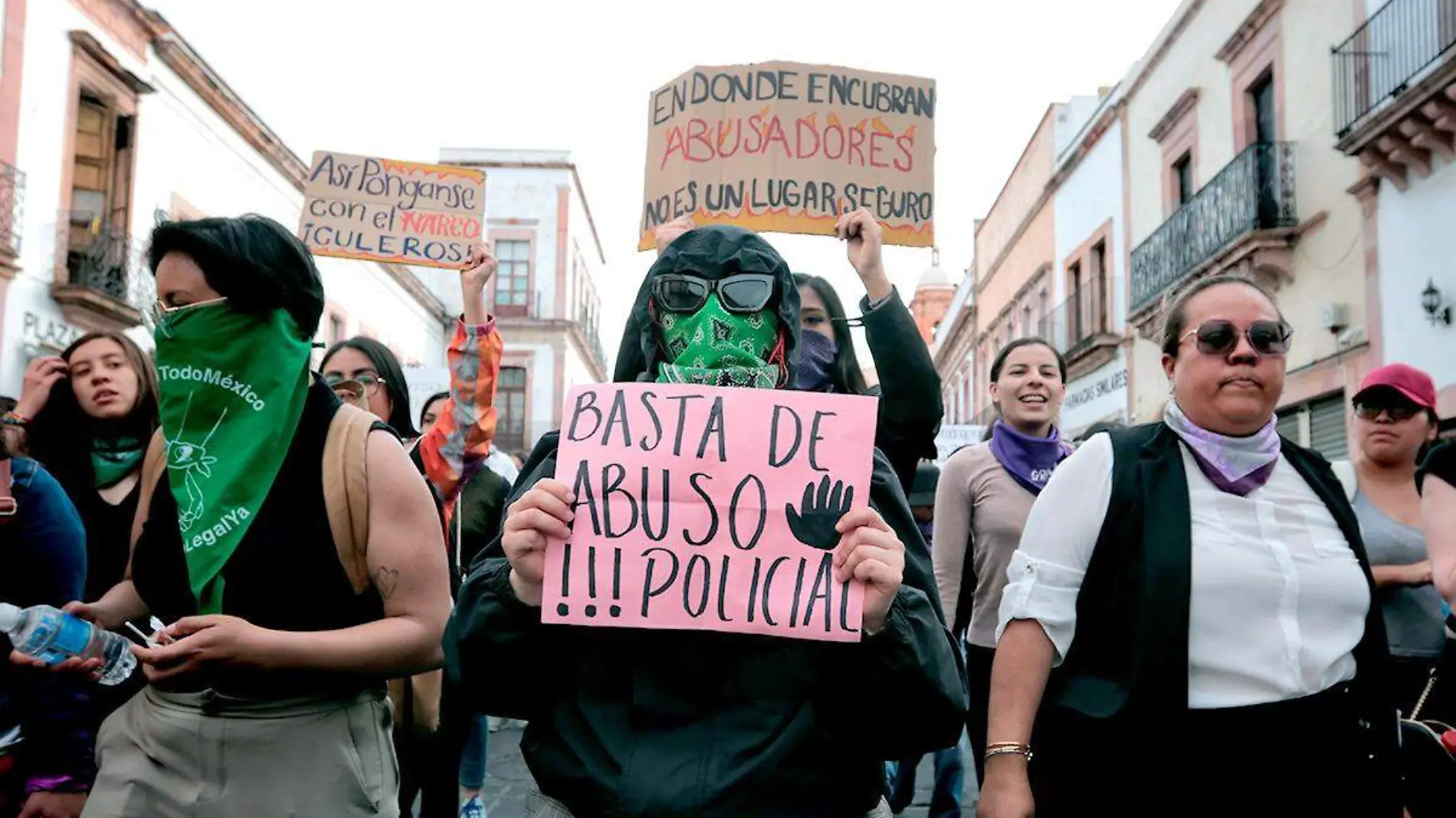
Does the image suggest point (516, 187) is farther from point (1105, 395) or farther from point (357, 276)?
point (1105, 395)

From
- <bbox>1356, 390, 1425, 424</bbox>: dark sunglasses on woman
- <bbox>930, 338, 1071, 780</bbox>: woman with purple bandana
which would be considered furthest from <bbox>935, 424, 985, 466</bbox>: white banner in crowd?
<bbox>1356, 390, 1425, 424</bbox>: dark sunglasses on woman

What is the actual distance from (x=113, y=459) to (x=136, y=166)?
18357 mm

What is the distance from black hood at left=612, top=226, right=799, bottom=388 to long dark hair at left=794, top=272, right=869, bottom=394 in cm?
110

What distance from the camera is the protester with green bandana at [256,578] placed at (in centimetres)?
222

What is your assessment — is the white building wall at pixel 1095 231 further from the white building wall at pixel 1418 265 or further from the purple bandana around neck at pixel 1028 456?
the purple bandana around neck at pixel 1028 456

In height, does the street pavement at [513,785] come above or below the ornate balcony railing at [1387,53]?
below

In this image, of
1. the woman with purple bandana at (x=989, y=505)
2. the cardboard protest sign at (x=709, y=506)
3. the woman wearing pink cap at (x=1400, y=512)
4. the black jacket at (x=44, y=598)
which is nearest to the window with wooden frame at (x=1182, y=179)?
the woman with purple bandana at (x=989, y=505)

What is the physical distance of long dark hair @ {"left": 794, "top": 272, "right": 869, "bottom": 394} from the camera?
3.49 meters

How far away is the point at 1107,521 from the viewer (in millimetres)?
2643

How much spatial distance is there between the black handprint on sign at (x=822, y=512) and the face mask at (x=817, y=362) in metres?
1.25

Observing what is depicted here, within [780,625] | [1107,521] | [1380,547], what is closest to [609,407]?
[780,625]

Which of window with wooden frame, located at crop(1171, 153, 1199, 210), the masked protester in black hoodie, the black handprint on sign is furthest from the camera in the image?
window with wooden frame, located at crop(1171, 153, 1199, 210)

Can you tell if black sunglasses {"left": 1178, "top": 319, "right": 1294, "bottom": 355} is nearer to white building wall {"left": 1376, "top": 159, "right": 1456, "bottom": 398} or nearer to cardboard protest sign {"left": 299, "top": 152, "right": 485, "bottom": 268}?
cardboard protest sign {"left": 299, "top": 152, "right": 485, "bottom": 268}

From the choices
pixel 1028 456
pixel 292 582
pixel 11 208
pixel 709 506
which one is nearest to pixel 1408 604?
pixel 1028 456
